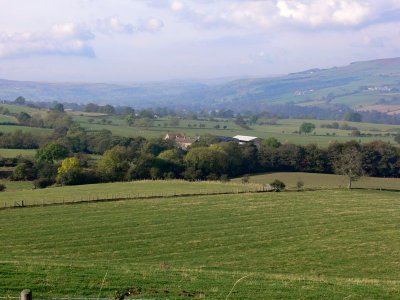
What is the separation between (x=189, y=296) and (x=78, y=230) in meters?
21.5

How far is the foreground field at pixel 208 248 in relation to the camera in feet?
54.9

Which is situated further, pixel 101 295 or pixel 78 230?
pixel 78 230

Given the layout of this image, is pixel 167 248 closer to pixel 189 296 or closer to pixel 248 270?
pixel 248 270

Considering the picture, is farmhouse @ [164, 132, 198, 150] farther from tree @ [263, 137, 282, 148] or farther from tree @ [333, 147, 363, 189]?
tree @ [333, 147, 363, 189]

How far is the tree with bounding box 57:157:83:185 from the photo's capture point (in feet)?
219

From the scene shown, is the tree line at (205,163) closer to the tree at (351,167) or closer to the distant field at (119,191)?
the tree at (351,167)

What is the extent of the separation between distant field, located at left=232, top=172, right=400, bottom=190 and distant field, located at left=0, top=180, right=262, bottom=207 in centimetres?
1088

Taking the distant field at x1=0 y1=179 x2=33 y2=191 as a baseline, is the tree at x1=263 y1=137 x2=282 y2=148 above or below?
above

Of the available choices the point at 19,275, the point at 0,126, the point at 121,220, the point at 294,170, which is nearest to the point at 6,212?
the point at 121,220

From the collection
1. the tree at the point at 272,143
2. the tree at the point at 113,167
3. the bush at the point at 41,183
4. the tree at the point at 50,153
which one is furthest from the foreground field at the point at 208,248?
the tree at the point at 272,143

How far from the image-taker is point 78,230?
1394 inches

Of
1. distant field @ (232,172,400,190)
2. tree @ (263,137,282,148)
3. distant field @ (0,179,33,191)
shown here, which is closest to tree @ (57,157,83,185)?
distant field @ (0,179,33,191)

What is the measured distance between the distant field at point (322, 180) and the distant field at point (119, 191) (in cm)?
1088

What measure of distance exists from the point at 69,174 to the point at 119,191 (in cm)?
1277
